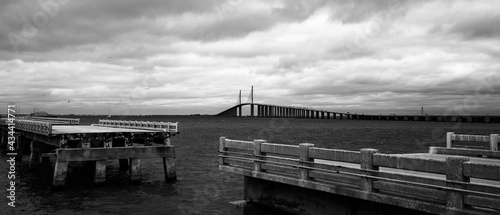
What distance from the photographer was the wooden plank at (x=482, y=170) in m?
7.85

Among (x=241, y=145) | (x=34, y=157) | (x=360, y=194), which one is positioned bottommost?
(x=34, y=157)

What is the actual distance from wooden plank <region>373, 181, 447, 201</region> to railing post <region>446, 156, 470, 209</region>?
0.26 metres

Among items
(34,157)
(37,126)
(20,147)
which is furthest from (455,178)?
(20,147)

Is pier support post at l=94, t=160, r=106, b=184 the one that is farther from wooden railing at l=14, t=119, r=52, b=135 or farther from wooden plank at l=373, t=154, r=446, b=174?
wooden plank at l=373, t=154, r=446, b=174

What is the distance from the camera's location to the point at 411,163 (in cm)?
920

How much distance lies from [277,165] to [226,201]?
9.90m

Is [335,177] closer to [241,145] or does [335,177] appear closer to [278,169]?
[278,169]

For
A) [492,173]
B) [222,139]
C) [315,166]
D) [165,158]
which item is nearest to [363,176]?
[315,166]

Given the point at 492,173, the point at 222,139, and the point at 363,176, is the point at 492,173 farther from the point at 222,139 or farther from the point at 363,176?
the point at 222,139

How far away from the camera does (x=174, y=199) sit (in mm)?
22062

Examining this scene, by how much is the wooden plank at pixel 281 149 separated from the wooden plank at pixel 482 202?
457 cm

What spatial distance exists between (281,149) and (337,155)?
2.03m

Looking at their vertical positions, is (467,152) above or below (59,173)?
above

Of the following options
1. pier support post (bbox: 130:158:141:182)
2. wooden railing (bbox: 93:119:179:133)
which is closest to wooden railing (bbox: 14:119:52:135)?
pier support post (bbox: 130:158:141:182)
